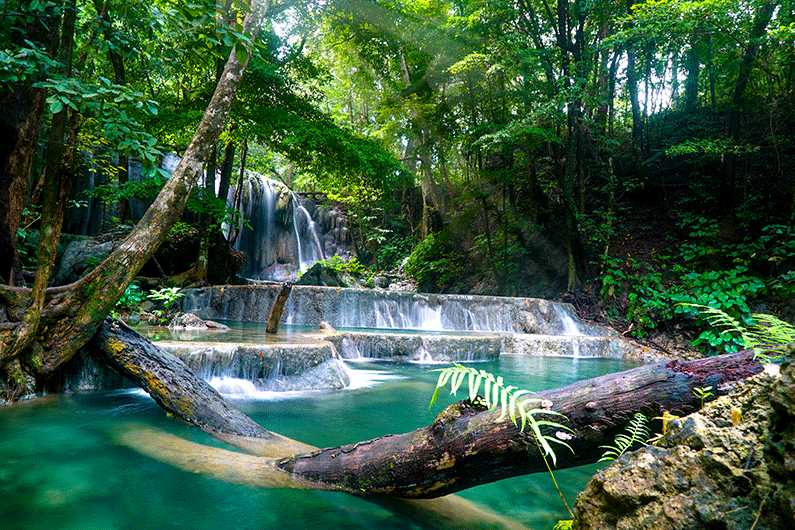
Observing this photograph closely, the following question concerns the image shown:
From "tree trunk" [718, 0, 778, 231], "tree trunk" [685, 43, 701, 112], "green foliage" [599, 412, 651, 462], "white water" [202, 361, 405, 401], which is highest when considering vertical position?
"tree trunk" [685, 43, 701, 112]

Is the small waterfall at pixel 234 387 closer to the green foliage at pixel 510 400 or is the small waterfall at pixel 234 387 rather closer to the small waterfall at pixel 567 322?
the green foliage at pixel 510 400

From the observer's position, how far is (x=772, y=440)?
1175 mm

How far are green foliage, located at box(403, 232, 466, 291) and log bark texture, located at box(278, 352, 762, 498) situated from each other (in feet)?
48.5

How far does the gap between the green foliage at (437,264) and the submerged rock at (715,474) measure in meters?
15.6

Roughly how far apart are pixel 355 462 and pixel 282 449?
0.95m

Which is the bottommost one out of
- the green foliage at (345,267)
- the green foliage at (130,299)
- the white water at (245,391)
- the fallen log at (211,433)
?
the white water at (245,391)

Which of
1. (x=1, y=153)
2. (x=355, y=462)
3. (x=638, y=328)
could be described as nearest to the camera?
(x=355, y=462)

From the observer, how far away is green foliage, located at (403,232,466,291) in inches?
672

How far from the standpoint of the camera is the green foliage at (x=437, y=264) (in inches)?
672

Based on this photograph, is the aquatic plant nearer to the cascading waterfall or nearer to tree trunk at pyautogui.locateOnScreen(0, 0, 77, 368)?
tree trunk at pyautogui.locateOnScreen(0, 0, 77, 368)

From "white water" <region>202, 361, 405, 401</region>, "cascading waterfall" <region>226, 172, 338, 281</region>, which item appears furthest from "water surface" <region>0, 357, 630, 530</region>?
"cascading waterfall" <region>226, 172, 338, 281</region>

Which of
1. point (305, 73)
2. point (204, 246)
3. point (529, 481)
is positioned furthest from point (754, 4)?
point (204, 246)

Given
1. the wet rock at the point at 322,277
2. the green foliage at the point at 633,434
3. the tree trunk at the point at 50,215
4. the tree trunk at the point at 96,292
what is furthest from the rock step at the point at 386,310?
the green foliage at the point at 633,434

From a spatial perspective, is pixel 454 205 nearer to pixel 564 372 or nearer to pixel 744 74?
pixel 744 74
